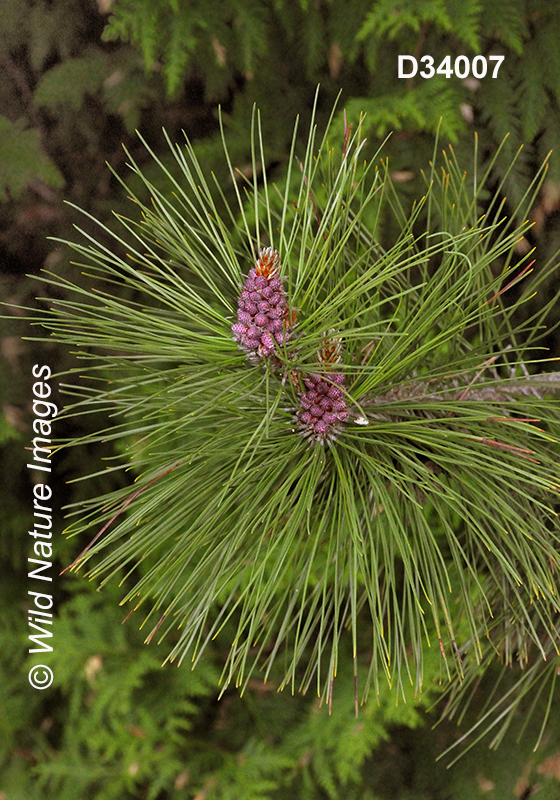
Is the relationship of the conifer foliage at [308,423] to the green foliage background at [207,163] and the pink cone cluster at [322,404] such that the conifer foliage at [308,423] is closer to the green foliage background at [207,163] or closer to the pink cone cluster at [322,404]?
the pink cone cluster at [322,404]

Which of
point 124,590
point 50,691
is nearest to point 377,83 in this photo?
point 124,590

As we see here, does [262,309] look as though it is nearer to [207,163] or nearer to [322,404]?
[322,404]

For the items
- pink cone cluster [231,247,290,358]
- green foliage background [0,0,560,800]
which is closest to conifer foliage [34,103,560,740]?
pink cone cluster [231,247,290,358]

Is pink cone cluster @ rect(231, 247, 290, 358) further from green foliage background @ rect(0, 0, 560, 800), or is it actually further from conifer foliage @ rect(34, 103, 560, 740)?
green foliage background @ rect(0, 0, 560, 800)

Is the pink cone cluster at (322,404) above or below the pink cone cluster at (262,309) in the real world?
below

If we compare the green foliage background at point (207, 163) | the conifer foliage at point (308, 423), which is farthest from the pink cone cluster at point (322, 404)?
the green foliage background at point (207, 163)

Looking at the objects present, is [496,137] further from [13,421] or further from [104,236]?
[13,421]
